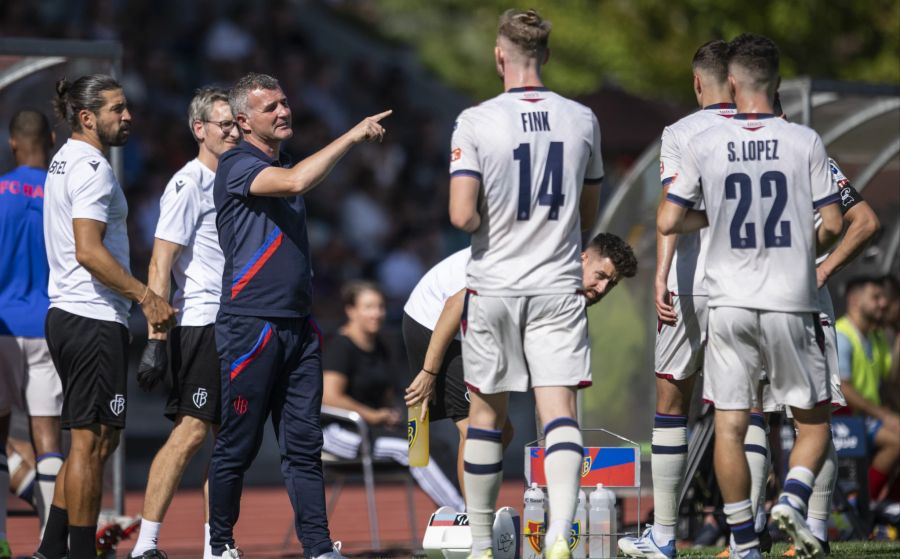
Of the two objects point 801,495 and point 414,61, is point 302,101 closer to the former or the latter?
point 414,61

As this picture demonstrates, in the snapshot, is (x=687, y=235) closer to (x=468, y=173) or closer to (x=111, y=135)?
(x=468, y=173)

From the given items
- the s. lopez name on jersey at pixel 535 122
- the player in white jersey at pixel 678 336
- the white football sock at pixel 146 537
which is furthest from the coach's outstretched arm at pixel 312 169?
the white football sock at pixel 146 537

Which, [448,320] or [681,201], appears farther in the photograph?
[448,320]

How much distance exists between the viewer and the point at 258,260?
7.14 meters

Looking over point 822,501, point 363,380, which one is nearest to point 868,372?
point 363,380

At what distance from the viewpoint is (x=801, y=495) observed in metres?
6.74

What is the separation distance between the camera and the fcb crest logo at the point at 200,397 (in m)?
7.94

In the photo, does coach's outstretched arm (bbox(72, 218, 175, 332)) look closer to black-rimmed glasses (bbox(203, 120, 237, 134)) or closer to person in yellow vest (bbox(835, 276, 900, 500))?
black-rimmed glasses (bbox(203, 120, 237, 134))

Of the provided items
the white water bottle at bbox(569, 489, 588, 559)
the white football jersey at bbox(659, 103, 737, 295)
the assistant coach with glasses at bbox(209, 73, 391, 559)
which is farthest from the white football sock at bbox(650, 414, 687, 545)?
the assistant coach with glasses at bbox(209, 73, 391, 559)

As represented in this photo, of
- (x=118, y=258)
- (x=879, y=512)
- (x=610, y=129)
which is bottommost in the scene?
(x=879, y=512)

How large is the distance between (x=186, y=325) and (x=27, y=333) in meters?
1.13

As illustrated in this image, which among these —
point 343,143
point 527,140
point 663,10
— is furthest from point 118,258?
point 663,10

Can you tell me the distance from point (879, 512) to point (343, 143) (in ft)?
20.2

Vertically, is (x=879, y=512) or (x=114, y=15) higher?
(x=114, y=15)
